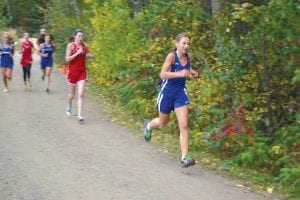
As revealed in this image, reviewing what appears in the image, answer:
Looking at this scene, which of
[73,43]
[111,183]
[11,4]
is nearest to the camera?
[111,183]

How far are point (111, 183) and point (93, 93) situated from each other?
980 centimetres

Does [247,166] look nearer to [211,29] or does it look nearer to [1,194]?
[1,194]

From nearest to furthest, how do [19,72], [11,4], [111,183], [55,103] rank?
[111,183]
[55,103]
[19,72]
[11,4]

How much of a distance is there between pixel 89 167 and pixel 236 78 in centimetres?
321

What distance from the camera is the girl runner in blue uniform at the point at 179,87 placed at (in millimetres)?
8336

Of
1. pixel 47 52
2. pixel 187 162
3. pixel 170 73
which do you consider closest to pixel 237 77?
pixel 170 73

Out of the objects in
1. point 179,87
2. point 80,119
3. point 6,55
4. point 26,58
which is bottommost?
point 80,119

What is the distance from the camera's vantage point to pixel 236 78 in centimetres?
1001

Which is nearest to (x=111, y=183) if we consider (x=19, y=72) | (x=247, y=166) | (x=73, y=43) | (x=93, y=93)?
(x=247, y=166)

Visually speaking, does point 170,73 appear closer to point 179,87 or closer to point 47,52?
point 179,87

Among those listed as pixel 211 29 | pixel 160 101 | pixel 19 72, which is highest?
pixel 211 29

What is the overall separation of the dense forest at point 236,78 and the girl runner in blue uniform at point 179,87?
3.26 ft

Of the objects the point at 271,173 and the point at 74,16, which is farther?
the point at 74,16

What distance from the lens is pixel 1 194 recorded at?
702cm
